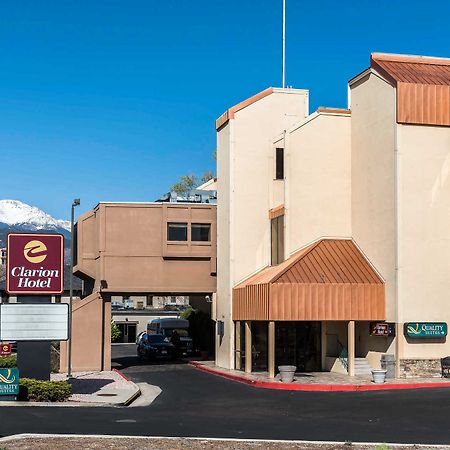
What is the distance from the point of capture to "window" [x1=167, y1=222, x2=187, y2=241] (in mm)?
46062

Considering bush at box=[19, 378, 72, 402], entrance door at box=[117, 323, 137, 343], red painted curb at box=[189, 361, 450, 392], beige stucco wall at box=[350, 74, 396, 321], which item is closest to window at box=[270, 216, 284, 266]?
beige stucco wall at box=[350, 74, 396, 321]

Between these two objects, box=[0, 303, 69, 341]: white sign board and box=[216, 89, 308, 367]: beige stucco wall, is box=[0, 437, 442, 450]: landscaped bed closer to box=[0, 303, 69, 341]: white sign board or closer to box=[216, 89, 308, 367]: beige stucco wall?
box=[0, 303, 69, 341]: white sign board

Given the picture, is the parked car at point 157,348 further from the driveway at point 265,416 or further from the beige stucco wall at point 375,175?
the driveway at point 265,416

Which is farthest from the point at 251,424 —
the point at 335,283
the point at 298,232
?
the point at 298,232

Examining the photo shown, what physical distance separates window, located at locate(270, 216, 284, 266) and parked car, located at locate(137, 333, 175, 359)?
43.4 ft

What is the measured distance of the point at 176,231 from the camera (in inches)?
1820

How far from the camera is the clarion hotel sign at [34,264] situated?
104 ft

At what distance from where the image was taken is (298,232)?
40.9 m

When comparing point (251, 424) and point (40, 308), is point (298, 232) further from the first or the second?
point (251, 424)

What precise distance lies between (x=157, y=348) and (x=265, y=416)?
28.2m

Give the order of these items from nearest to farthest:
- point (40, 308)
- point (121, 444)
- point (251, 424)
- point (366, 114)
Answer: point (121, 444) → point (251, 424) → point (40, 308) → point (366, 114)

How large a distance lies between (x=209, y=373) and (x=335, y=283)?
9.57 metres

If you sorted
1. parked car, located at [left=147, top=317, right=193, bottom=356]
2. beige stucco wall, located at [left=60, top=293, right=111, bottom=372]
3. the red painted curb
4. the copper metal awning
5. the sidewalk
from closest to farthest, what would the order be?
the sidewalk
the red painted curb
the copper metal awning
beige stucco wall, located at [left=60, top=293, right=111, bottom=372]
parked car, located at [left=147, top=317, right=193, bottom=356]

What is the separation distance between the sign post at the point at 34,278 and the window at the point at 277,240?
42.7 feet
